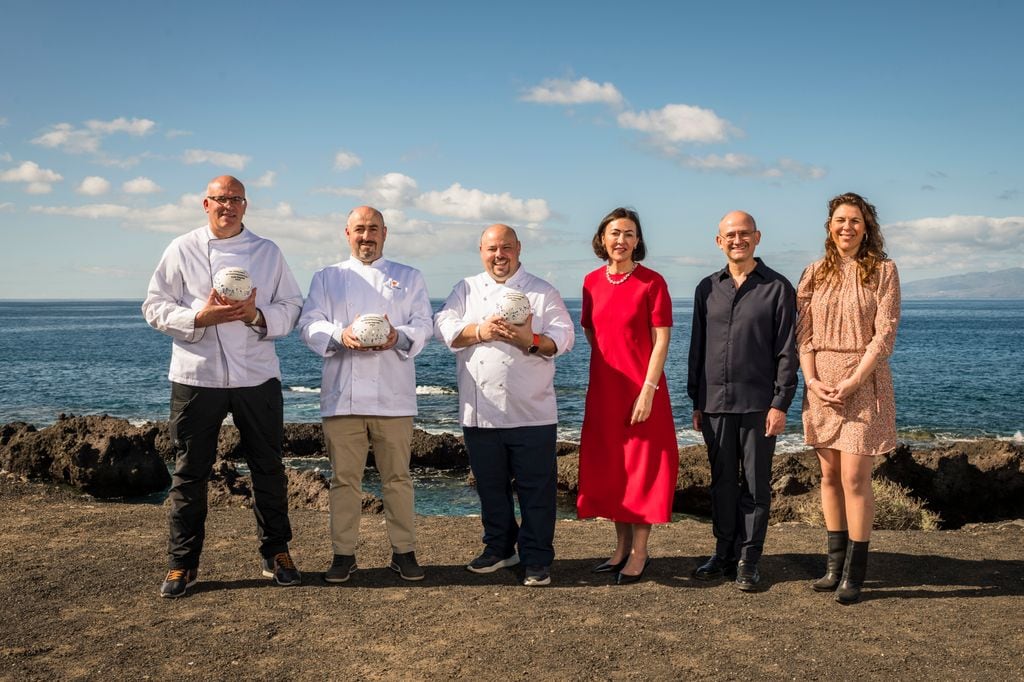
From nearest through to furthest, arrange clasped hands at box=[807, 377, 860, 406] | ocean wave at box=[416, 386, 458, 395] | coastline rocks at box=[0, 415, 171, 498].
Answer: clasped hands at box=[807, 377, 860, 406], coastline rocks at box=[0, 415, 171, 498], ocean wave at box=[416, 386, 458, 395]

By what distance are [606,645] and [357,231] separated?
2905mm

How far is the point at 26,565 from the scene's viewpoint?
230 inches

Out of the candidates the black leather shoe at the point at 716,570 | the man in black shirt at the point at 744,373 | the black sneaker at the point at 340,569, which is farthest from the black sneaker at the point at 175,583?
the man in black shirt at the point at 744,373

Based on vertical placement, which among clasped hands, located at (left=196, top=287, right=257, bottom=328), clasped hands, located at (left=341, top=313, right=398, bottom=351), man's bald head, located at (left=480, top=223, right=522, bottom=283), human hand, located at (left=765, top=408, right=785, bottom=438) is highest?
man's bald head, located at (left=480, top=223, right=522, bottom=283)

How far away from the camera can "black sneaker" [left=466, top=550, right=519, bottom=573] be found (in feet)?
18.5

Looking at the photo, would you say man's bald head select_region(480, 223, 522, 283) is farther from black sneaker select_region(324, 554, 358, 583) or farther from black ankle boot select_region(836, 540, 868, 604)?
black ankle boot select_region(836, 540, 868, 604)

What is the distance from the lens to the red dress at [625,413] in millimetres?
5289

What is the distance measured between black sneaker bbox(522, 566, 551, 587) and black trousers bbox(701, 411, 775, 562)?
46.1 inches

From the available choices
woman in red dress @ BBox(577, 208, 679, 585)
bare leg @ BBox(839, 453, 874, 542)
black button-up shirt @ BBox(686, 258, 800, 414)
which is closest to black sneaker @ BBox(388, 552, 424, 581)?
woman in red dress @ BBox(577, 208, 679, 585)

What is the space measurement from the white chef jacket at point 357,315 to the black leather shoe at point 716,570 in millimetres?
2189

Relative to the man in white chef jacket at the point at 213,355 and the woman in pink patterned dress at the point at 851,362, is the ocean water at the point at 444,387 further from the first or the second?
the woman in pink patterned dress at the point at 851,362

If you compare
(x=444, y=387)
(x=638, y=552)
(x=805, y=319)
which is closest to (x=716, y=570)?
(x=638, y=552)

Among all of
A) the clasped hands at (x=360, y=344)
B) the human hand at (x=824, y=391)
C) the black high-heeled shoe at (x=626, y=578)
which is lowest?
the black high-heeled shoe at (x=626, y=578)

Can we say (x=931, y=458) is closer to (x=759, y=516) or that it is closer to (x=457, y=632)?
(x=759, y=516)
